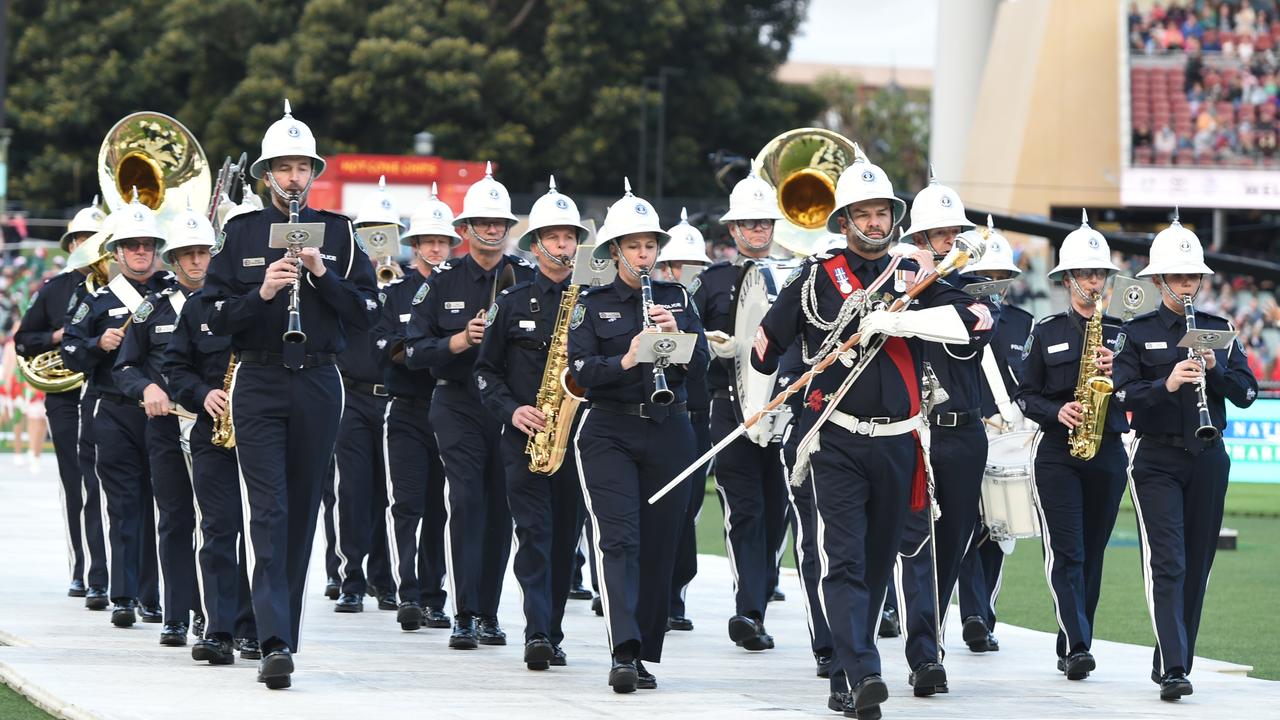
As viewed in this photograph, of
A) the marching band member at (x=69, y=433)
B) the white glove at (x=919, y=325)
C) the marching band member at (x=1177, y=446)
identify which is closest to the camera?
the white glove at (x=919, y=325)

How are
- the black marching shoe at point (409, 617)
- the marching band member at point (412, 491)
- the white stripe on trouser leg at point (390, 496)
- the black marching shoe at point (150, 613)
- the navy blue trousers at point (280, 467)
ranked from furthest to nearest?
the white stripe on trouser leg at point (390, 496) < the marching band member at point (412, 491) < the black marching shoe at point (409, 617) < the black marching shoe at point (150, 613) < the navy blue trousers at point (280, 467)

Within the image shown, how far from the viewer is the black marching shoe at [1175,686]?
31.3 ft

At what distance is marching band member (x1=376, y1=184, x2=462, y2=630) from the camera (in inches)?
475

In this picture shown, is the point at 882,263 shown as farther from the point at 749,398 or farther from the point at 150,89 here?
the point at 150,89

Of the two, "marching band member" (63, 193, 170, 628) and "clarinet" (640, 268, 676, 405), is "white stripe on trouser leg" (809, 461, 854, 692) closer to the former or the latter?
"clarinet" (640, 268, 676, 405)

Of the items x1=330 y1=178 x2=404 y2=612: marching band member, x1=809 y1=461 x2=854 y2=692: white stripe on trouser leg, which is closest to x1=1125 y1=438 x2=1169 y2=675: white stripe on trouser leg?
x1=809 y1=461 x2=854 y2=692: white stripe on trouser leg

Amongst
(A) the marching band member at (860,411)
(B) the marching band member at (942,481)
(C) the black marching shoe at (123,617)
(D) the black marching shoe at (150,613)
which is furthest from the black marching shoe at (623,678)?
(D) the black marching shoe at (150,613)

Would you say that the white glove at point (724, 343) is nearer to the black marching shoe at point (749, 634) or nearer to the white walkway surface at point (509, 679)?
the black marching shoe at point (749, 634)

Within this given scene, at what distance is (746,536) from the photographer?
459 inches

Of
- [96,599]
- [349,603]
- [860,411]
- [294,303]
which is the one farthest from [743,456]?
[96,599]

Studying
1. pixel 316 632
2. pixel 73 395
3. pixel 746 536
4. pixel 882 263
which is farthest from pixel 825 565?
pixel 73 395

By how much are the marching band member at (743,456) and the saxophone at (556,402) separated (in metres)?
1.54

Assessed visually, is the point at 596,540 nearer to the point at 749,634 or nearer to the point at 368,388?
the point at 749,634

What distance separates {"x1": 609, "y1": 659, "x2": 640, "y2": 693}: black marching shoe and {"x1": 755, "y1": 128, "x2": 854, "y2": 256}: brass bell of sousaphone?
3.98 m
